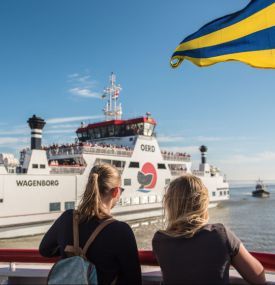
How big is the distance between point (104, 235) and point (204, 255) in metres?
0.56

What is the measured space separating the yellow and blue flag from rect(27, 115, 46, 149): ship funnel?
15.4m

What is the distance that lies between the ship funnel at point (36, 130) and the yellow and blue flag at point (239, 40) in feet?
50.5

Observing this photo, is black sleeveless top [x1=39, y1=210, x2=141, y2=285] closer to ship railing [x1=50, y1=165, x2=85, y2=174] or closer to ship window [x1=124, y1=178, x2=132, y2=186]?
ship railing [x1=50, y1=165, x2=85, y2=174]

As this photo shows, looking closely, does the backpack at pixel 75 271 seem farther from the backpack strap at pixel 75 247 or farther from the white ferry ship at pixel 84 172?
the white ferry ship at pixel 84 172

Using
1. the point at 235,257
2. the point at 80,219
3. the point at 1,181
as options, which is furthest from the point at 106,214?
the point at 1,181

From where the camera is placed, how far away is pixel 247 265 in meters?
1.90

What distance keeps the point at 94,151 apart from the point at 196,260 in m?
19.6

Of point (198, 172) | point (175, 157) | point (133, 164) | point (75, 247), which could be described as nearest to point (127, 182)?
point (133, 164)

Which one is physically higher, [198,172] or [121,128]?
[121,128]

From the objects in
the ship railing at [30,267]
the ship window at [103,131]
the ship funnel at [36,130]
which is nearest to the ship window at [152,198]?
the ship window at [103,131]

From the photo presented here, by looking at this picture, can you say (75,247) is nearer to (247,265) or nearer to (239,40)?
(247,265)

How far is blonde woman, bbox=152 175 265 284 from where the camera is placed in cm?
184

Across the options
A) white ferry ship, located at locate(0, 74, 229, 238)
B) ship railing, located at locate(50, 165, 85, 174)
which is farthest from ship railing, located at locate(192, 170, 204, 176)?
ship railing, located at locate(50, 165, 85, 174)

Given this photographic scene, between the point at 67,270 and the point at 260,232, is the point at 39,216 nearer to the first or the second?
the point at 260,232
